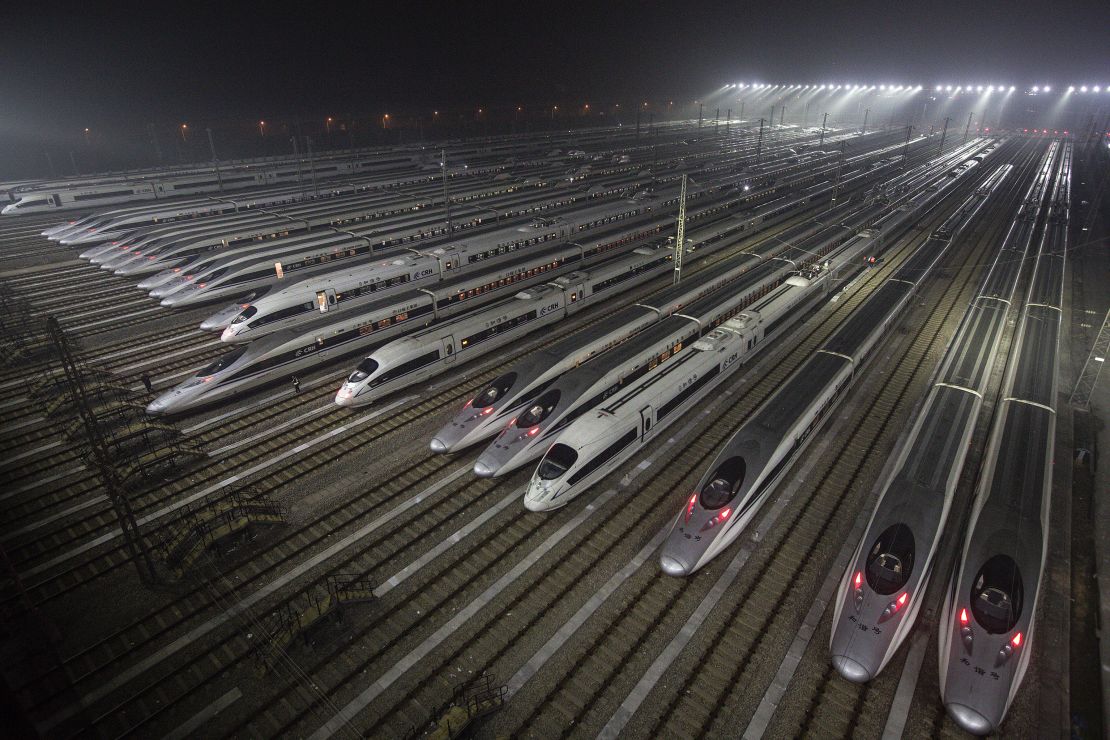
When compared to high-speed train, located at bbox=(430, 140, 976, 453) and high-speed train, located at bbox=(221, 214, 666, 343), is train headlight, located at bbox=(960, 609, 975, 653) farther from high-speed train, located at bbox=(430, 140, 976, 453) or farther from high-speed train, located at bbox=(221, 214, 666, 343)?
high-speed train, located at bbox=(221, 214, 666, 343)

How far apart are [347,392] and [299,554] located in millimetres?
9943

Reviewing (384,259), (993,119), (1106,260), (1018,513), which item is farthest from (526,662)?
(993,119)

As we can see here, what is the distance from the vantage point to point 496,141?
134 m

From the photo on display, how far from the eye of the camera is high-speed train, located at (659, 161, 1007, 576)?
19.6 metres

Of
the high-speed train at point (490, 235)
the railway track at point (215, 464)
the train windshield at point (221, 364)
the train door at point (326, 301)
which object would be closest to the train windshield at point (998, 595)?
the railway track at point (215, 464)

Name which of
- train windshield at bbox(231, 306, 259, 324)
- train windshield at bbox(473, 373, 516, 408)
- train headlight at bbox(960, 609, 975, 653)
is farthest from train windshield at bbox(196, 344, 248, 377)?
train headlight at bbox(960, 609, 975, 653)

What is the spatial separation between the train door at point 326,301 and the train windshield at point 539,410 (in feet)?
58.2

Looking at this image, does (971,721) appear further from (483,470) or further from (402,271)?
(402,271)

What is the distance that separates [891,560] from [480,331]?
2369 centimetres

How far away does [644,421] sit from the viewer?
24.8 meters

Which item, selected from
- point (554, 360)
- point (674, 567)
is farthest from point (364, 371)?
point (674, 567)

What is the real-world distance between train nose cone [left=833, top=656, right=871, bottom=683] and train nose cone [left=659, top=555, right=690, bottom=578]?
498cm

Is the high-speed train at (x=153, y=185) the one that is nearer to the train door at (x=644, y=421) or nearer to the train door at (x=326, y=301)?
the train door at (x=326, y=301)

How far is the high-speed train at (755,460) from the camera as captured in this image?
64.2ft
